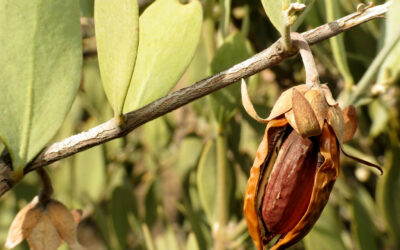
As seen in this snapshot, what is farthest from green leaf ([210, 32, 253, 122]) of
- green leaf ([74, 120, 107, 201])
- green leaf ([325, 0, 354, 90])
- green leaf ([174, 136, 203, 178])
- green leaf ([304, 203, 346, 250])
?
green leaf ([74, 120, 107, 201])

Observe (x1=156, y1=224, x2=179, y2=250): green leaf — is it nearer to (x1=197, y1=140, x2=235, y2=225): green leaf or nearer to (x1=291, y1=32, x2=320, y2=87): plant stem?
(x1=197, y1=140, x2=235, y2=225): green leaf

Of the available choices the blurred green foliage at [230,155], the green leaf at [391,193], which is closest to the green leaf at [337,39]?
the blurred green foliage at [230,155]

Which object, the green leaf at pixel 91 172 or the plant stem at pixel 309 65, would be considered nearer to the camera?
the plant stem at pixel 309 65

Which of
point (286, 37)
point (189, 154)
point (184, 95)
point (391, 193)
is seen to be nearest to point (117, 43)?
point (184, 95)

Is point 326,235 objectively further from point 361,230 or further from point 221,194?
point 221,194

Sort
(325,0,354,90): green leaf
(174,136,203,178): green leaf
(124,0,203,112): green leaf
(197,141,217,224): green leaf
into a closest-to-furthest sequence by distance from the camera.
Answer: (124,0,203,112): green leaf
(325,0,354,90): green leaf
(197,141,217,224): green leaf
(174,136,203,178): green leaf

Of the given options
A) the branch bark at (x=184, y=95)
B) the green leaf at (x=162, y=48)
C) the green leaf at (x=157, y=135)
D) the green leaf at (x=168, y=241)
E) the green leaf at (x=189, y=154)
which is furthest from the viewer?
the green leaf at (x=157, y=135)

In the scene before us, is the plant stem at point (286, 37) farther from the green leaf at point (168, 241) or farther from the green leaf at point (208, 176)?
the green leaf at point (168, 241)
